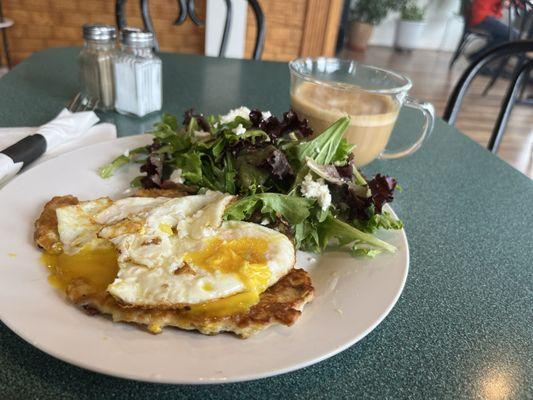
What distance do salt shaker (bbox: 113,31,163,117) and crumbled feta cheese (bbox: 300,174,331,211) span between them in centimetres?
98

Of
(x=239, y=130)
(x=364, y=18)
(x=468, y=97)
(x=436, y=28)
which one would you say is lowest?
(x=468, y=97)

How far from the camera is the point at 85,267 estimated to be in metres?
0.86

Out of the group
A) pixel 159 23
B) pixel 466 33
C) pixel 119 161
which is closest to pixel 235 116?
pixel 119 161

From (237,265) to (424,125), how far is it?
3.35ft

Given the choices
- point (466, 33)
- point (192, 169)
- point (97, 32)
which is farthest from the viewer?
point (466, 33)

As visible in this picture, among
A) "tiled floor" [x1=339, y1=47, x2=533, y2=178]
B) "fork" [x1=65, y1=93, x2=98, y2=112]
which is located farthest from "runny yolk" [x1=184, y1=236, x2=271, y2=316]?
"tiled floor" [x1=339, y1=47, x2=533, y2=178]

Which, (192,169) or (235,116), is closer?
(192,169)

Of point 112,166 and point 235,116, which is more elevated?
point 235,116

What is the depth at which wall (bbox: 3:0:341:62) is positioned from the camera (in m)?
5.00

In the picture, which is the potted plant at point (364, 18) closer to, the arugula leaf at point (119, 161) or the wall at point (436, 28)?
the wall at point (436, 28)

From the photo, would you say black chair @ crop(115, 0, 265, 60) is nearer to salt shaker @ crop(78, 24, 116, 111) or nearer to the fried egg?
salt shaker @ crop(78, 24, 116, 111)

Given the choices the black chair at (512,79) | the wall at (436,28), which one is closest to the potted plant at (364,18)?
the wall at (436,28)

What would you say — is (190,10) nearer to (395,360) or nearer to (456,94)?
(456,94)

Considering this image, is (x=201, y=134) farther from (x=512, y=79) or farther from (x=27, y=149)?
(x=512, y=79)
